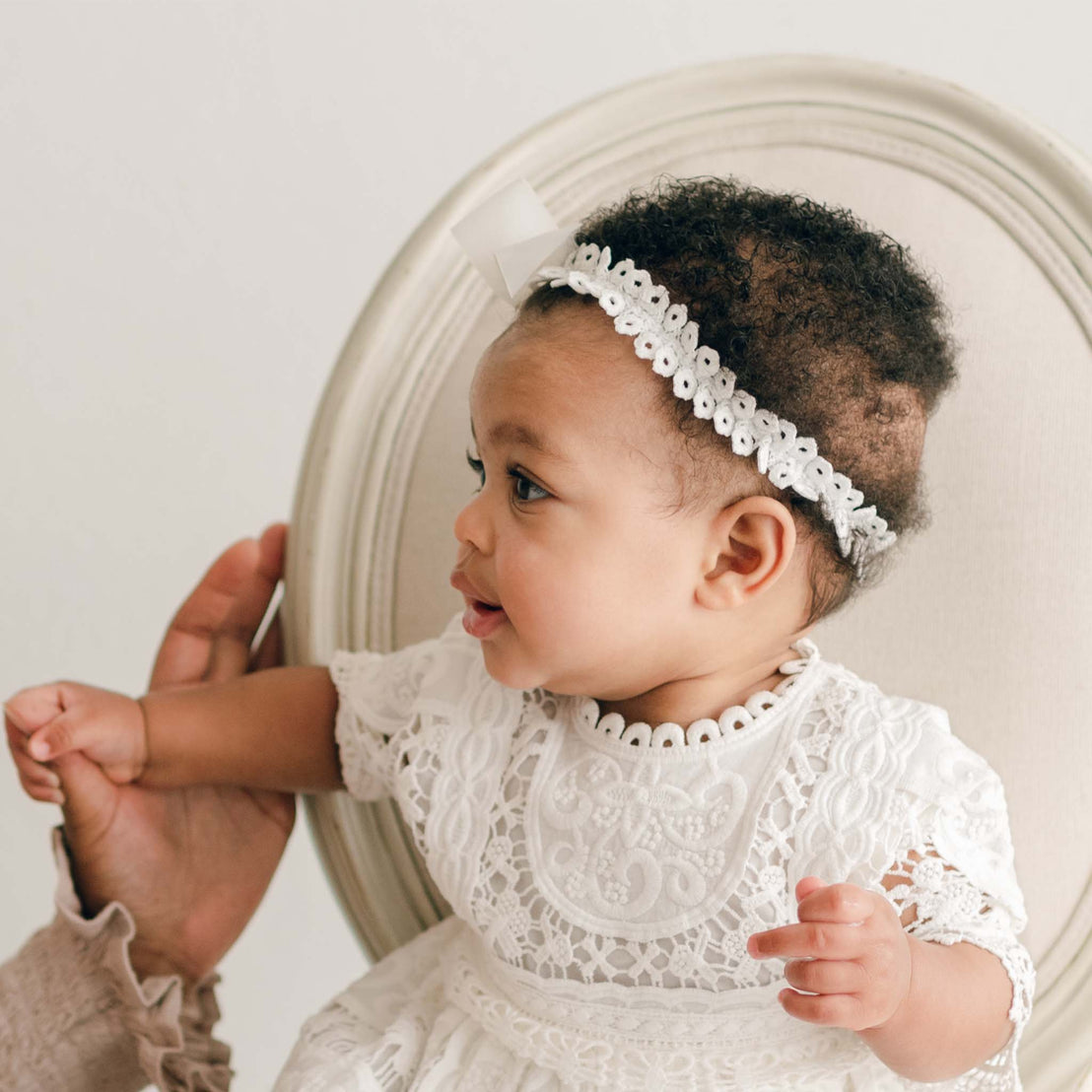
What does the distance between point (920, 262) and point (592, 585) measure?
39cm

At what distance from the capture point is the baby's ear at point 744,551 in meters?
0.83

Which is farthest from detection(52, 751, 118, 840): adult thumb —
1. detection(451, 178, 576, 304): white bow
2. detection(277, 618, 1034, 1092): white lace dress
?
detection(451, 178, 576, 304): white bow

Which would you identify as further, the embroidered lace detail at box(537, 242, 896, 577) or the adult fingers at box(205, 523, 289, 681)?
the adult fingers at box(205, 523, 289, 681)

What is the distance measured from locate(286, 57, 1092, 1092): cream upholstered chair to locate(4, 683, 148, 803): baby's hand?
0.52 ft

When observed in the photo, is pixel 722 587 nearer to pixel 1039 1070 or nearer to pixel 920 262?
pixel 920 262

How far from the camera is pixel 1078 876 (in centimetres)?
97

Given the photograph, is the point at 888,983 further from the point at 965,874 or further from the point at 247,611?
the point at 247,611

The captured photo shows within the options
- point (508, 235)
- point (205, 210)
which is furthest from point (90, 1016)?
point (205, 210)

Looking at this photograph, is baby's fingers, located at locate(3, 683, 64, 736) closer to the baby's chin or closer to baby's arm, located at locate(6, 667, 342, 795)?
baby's arm, located at locate(6, 667, 342, 795)

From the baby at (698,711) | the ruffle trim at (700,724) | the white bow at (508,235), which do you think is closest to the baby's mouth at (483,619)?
the baby at (698,711)

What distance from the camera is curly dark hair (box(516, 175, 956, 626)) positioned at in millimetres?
805

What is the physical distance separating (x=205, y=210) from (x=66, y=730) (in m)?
0.85

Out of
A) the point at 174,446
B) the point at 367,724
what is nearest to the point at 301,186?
the point at 174,446

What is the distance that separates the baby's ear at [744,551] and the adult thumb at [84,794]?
49cm
